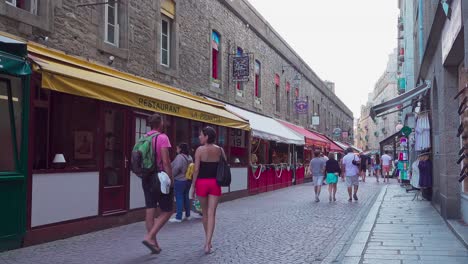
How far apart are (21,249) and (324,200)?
10.3 meters

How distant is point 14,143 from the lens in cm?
701

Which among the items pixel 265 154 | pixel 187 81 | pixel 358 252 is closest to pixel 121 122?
pixel 187 81

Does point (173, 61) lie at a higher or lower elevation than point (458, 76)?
higher

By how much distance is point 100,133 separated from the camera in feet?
29.7

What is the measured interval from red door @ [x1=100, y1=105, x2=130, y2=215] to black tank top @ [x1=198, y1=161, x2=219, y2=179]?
303 centimetres

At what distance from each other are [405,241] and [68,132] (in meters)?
6.01

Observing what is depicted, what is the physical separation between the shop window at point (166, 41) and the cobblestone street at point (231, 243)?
4664mm

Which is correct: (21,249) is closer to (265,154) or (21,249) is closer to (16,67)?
(16,67)

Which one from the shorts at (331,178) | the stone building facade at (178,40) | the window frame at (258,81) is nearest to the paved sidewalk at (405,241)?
the shorts at (331,178)

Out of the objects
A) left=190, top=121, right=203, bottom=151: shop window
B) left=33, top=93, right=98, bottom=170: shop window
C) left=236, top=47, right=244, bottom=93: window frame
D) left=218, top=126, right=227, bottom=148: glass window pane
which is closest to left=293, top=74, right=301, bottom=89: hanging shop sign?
left=236, top=47, right=244, bottom=93: window frame

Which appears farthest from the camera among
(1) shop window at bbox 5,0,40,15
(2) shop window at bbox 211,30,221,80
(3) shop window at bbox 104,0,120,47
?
(2) shop window at bbox 211,30,221,80

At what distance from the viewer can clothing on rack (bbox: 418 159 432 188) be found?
13.1 meters

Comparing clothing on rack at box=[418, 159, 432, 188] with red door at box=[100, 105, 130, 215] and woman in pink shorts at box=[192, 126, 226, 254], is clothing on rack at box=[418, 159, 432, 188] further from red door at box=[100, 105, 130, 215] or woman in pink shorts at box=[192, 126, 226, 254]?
woman in pink shorts at box=[192, 126, 226, 254]

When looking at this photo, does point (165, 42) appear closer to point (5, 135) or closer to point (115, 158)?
point (115, 158)
